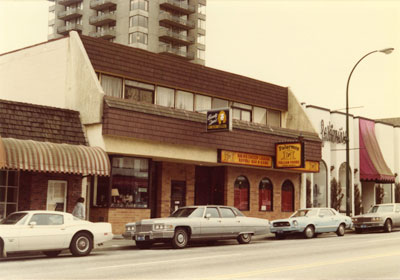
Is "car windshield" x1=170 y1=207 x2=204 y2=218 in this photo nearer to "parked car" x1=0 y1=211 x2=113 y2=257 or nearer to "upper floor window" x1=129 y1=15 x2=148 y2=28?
"parked car" x1=0 y1=211 x2=113 y2=257

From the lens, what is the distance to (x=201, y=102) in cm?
2756

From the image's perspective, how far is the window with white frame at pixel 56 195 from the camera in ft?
68.3

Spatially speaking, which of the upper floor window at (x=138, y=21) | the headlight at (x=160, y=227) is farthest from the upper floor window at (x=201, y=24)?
the headlight at (x=160, y=227)

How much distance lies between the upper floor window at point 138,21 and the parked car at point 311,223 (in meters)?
49.0

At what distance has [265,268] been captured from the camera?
1184cm

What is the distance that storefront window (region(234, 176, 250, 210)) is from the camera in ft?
93.3

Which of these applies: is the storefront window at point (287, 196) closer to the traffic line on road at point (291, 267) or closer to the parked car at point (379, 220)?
the parked car at point (379, 220)

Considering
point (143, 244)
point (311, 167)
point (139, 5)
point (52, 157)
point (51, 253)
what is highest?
point (139, 5)

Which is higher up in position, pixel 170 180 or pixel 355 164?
pixel 355 164

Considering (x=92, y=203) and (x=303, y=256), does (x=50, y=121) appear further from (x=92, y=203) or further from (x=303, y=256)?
(x=303, y=256)

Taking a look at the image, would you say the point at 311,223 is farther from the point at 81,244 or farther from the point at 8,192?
the point at 8,192

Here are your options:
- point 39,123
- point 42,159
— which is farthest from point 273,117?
point 42,159

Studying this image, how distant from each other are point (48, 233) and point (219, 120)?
36.9 ft

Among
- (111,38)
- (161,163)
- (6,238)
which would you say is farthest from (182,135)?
(111,38)
